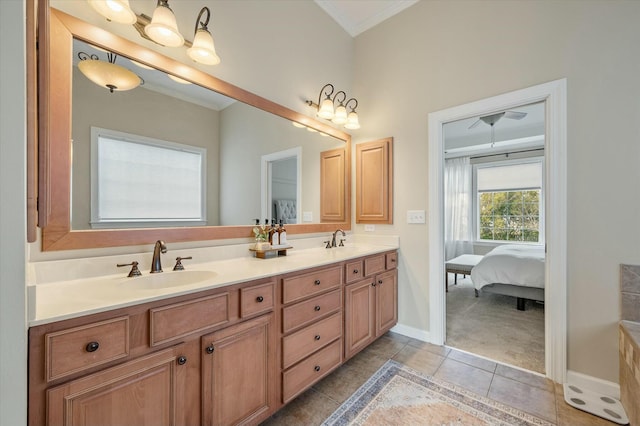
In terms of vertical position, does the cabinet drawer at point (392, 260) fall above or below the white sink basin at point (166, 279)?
below

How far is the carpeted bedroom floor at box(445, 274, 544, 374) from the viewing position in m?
2.28

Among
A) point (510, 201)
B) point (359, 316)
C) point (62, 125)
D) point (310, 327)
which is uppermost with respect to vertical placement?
point (62, 125)

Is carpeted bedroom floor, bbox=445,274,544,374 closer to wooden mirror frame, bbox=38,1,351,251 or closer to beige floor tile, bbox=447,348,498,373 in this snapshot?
beige floor tile, bbox=447,348,498,373

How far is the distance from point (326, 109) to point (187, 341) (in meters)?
2.14

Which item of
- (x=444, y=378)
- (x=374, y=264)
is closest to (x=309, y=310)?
(x=374, y=264)

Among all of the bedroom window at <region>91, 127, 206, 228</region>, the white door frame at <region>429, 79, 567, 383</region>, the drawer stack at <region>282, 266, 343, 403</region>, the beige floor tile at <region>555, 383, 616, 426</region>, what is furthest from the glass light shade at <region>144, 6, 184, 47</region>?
the beige floor tile at <region>555, 383, 616, 426</region>

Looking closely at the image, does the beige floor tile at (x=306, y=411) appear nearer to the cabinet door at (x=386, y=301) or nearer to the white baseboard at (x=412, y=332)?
the cabinet door at (x=386, y=301)

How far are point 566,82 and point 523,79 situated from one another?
27 centimetres

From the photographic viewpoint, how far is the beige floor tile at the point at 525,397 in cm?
163

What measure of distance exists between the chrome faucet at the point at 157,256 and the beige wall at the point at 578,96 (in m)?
2.11

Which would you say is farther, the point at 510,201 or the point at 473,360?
the point at 510,201

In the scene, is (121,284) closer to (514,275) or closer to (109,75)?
(109,75)

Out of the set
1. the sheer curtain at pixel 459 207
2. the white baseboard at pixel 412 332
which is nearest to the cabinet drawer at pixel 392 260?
the white baseboard at pixel 412 332

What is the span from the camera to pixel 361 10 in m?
2.76
